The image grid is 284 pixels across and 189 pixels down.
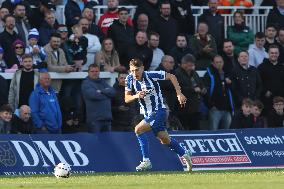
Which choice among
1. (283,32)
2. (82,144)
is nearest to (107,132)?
(82,144)

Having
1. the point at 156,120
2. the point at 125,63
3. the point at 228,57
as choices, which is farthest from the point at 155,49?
the point at 156,120

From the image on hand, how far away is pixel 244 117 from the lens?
2323cm

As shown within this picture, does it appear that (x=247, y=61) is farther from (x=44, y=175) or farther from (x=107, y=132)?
(x=44, y=175)

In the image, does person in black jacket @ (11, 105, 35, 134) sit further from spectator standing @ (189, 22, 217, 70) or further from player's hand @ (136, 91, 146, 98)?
spectator standing @ (189, 22, 217, 70)

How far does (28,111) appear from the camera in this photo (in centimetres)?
2111

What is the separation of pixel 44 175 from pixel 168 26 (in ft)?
19.6

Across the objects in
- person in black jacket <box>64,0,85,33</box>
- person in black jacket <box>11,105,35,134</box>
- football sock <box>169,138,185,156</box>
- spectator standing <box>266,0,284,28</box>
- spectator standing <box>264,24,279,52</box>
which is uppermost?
person in black jacket <box>64,0,85,33</box>

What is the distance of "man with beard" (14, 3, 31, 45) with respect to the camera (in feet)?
72.7

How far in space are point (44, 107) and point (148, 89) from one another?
106 inches

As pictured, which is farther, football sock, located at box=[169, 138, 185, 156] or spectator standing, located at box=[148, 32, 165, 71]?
spectator standing, located at box=[148, 32, 165, 71]

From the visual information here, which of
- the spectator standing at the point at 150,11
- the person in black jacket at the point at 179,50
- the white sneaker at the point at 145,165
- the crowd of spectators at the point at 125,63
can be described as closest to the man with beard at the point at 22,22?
the crowd of spectators at the point at 125,63

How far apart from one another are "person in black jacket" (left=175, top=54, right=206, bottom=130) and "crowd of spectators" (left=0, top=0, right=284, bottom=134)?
0.02 meters

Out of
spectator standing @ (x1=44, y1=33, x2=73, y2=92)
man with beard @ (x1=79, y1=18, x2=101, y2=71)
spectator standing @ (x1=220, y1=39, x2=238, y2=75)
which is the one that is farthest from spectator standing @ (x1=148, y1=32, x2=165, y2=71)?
spectator standing @ (x1=44, y1=33, x2=73, y2=92)

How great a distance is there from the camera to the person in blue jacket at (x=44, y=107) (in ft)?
70.4
